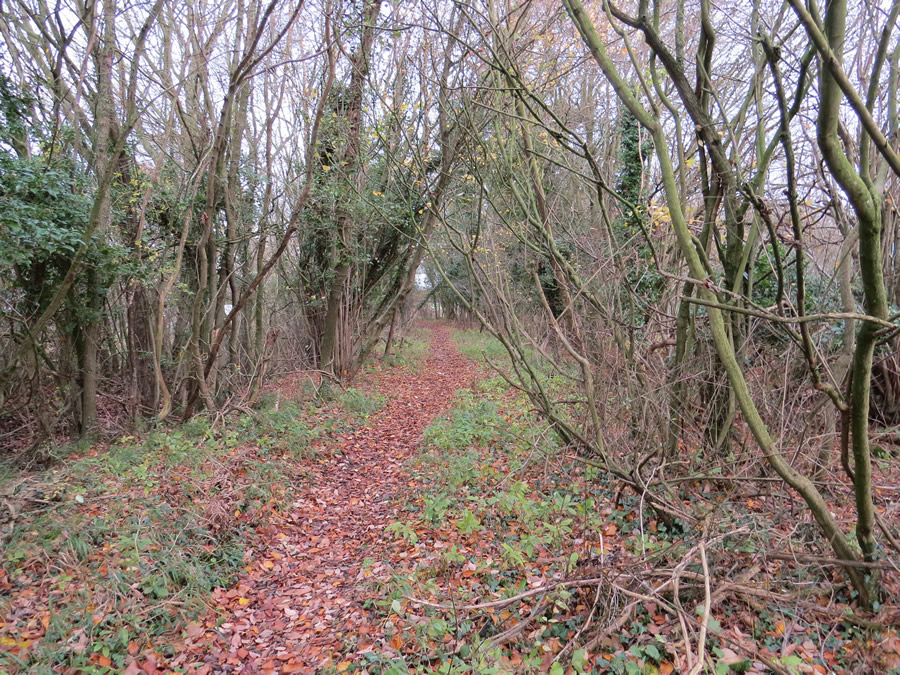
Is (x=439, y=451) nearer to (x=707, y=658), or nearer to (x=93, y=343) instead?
(x=707, y=658)

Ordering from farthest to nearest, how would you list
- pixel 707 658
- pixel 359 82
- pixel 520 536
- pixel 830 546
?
pixel 359 82 → pixel 520 536 → pixel 830 546 → pixel 707 658

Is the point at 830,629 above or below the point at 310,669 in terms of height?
above

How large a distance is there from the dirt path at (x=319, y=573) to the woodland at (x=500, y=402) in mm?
30

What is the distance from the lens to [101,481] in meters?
4.92

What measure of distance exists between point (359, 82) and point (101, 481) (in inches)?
308

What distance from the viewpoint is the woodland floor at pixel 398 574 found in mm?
2742

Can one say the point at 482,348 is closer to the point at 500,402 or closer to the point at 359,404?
the point at 500,402

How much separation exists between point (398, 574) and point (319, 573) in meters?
0.82

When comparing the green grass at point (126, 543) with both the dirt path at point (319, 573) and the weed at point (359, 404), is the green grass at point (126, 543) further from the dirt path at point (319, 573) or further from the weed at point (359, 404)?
the weed at point (359, 404)

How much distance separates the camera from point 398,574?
12.4ft

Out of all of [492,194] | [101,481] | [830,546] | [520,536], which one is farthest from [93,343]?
[830,546]

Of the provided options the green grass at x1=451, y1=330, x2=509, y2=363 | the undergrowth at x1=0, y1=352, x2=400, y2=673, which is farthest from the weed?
the green grass at x1=451, y1=330, x2=509, y2=363

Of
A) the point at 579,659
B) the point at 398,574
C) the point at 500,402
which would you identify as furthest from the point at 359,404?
the point at 579,659

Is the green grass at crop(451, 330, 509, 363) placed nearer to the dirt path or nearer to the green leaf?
the dirt path
